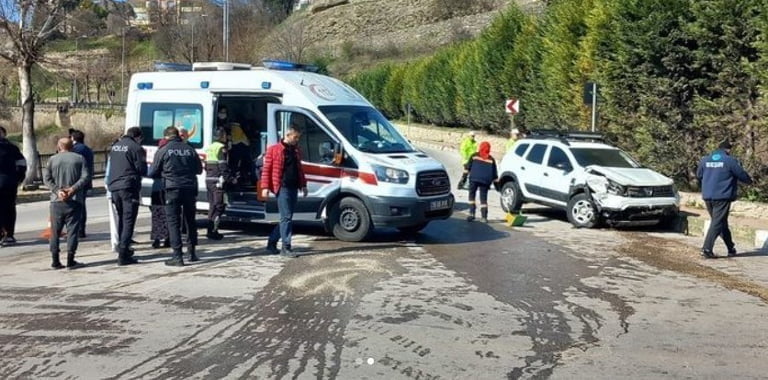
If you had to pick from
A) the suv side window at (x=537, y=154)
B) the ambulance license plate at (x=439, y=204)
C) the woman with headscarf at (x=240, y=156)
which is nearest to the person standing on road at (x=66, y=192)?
the woman with headscarf at (x=240, y=156)

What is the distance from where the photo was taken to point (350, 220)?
12.5 meters

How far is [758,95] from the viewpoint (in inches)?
623

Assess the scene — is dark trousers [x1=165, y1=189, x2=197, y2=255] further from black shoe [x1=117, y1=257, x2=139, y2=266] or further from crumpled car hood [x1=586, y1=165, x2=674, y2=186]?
crumpled car hood [x1=586, y1=165, x2=674, y2=186]

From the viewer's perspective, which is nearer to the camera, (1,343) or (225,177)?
(1,343)

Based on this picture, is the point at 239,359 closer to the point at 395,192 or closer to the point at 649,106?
the point at 395,192

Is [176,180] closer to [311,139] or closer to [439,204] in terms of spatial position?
[311,139]

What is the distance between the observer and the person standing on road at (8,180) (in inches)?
476

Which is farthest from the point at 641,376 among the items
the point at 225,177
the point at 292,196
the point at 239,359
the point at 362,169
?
the point at 225,177

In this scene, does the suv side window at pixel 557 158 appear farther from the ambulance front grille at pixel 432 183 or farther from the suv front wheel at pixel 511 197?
the ambulance front grille at pixel 432 183

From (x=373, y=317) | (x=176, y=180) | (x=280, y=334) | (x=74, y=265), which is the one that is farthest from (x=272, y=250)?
(x=280, y=334)

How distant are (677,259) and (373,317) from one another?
6.14m

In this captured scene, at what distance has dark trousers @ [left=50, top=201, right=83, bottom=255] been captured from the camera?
10000 millimetres

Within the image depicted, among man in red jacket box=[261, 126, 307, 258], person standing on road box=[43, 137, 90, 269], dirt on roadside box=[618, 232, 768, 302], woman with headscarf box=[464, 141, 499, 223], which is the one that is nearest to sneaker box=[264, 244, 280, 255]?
man in red jacket box=[261, 126, 307, 258]

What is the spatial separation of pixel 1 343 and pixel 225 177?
6.23 meters
